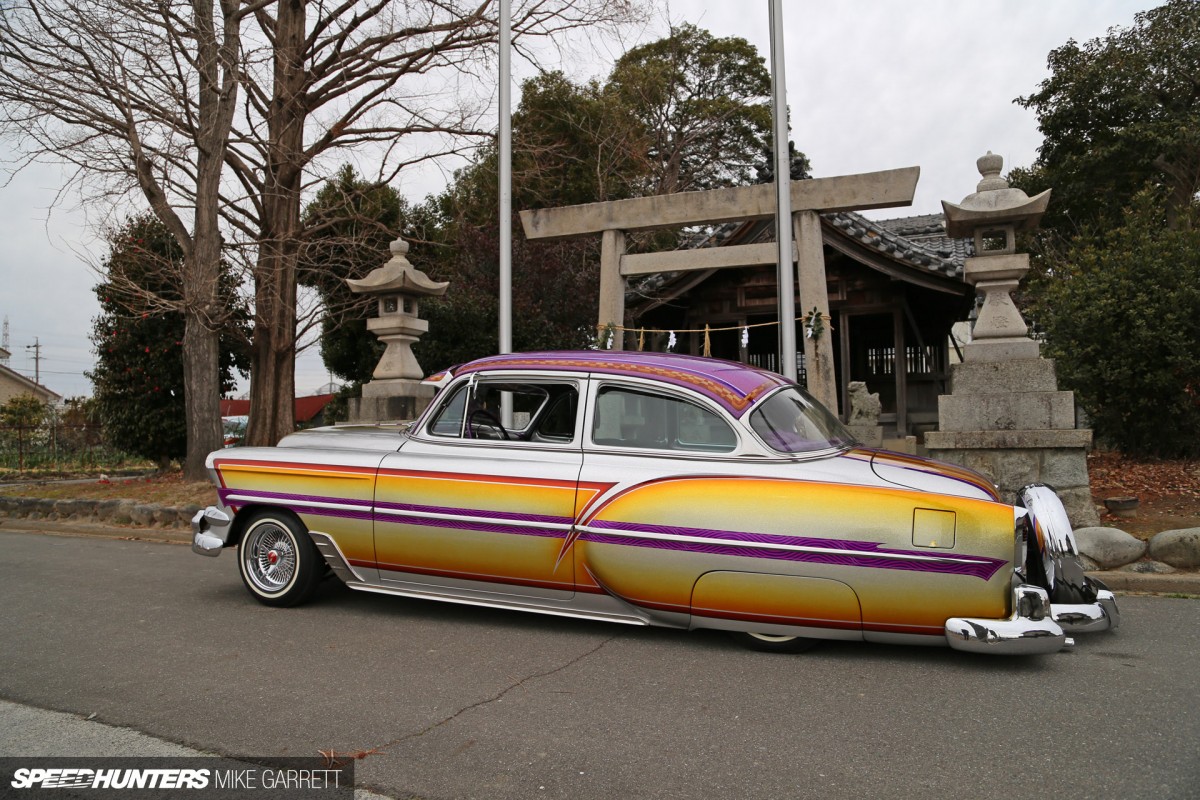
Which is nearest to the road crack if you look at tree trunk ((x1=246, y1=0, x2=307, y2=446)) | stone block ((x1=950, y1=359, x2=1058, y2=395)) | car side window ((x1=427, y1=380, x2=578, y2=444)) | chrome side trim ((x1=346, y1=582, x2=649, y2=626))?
chrome side trim ((x1=346, y1=582, x2=649, y2=626))

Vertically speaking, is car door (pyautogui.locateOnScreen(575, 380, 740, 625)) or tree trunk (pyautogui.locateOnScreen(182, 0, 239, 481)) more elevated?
tree trunk (pyautogui.locateOnScreen(182, 0, 239, 481))

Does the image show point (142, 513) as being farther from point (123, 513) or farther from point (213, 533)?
point (213, 533)

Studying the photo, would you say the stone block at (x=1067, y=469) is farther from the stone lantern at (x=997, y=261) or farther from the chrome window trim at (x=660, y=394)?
the chrome window trim at (x=660, y=394)

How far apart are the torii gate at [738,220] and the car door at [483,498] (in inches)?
186

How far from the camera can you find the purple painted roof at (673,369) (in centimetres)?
471

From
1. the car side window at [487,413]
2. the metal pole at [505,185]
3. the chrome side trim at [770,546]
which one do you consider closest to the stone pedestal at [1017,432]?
the chrome side trim at [770,546]

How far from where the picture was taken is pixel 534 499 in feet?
15.6

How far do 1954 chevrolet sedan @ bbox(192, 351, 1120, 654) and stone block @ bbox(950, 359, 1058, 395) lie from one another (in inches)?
115

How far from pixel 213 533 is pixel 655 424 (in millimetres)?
3270

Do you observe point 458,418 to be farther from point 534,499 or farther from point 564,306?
point 564,306

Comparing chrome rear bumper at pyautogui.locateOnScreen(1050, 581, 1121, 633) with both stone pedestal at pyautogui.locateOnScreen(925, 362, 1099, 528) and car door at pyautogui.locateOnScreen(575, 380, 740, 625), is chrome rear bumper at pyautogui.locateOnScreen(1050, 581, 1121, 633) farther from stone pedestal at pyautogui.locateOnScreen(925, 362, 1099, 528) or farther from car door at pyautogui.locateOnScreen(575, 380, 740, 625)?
stone pedestal at pyautogui.locateOnScreen(925, 362, 1099, 528)

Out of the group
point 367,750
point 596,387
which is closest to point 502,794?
point 367,750

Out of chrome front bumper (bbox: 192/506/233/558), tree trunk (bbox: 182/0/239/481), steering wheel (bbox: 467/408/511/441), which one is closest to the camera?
steering wheel (bbox: 467/408/511/441)

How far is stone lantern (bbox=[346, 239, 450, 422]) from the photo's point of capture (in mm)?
11062
